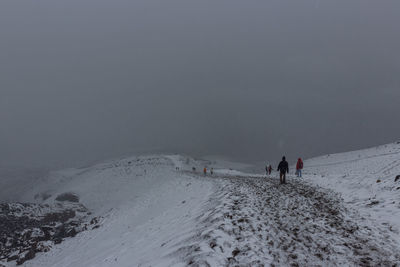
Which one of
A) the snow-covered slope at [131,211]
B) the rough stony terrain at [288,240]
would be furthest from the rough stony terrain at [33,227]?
the rough stony terrain at [288,240]

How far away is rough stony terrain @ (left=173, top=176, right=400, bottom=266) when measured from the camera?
483 centimetres

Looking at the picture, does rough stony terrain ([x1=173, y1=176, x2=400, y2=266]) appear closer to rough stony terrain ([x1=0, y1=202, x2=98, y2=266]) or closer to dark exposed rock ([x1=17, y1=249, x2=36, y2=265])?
dark exposed rock ([x1=17, y1=249, x2=36, y2=265])

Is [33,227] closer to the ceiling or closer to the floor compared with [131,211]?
closer to the floor

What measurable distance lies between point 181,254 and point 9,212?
27.5 m

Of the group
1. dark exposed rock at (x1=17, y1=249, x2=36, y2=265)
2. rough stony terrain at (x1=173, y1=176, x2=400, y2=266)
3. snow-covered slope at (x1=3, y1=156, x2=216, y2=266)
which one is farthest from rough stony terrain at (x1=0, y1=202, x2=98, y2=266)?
rough stony terrain at (x1=173, y1=176, x2=400, y2=266)

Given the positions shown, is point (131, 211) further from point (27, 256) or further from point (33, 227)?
point (33, 227)

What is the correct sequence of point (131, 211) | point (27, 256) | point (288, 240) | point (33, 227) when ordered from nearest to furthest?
point (288, 240)
point (27, 256)
point (131, 211)
point (33, 227)

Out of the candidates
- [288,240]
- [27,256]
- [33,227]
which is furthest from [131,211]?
[288,240]

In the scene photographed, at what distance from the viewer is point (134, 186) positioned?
35438 millimetres

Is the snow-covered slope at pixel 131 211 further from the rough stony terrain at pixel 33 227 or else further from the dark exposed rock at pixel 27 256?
the rough stony terrain at pixel 33 227

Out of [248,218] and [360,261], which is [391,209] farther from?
[248,218]

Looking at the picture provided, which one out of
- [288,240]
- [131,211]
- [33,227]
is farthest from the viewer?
[33,227]

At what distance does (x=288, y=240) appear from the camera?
602cm

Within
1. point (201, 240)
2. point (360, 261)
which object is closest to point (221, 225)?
point (201, 240)
